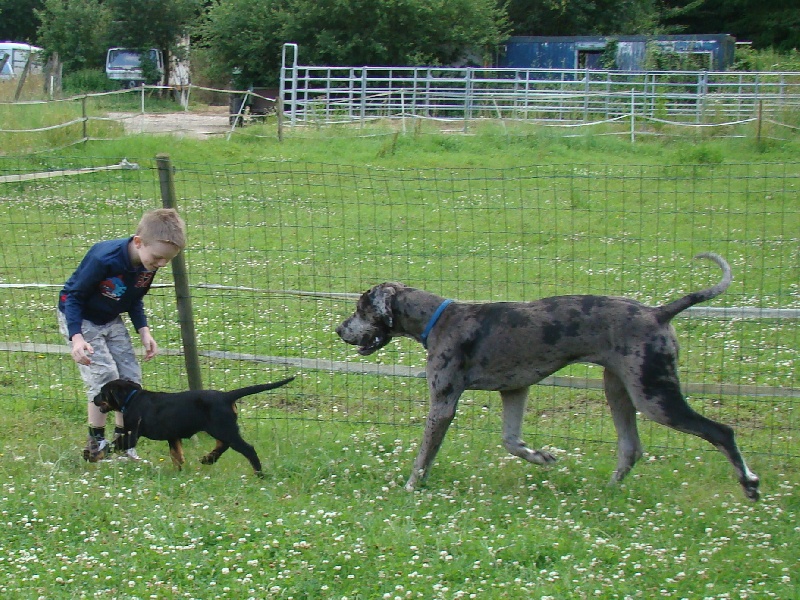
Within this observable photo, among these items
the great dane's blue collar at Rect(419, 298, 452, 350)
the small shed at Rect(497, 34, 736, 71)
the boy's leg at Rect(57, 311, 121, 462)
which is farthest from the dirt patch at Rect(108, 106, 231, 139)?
the great dane's blue collar at Rect(419, 298, 452, 350)

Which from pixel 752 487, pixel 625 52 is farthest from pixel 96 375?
pixel 625 52

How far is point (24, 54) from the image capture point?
134 ft

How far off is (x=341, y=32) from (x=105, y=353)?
3205 centimetres

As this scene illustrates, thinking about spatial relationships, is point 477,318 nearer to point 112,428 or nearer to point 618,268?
point 112,428

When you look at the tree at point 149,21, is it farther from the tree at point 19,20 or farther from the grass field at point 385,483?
the grass field at point 385,483

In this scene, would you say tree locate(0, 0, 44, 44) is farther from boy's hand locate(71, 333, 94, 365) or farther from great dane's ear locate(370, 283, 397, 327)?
great dane's ear locate(370, 283, 397, 327)

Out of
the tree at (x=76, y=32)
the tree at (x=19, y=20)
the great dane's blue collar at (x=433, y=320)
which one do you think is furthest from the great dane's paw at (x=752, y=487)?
the tree at (x=19, y=20)

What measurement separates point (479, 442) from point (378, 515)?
1607mm

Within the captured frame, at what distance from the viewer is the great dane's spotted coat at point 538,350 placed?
553 centimetres

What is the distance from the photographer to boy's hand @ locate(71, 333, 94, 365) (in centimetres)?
572

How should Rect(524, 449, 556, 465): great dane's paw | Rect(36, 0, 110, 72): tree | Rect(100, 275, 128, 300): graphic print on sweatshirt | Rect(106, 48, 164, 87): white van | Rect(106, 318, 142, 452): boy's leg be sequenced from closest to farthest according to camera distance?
Rect(100, 275, 128, 300): graphic print on sweatshirt, Rect(524, 449, 556, 465): great dane's paw, Rect(106, 318, 142, 452): boy's leg, Rect(106, 48, 164, 87): white van, Rect(36, 0, 110, 72): tree

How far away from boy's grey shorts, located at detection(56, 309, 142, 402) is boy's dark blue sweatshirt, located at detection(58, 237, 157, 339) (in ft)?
0.22

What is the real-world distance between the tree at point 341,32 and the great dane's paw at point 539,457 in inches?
1240

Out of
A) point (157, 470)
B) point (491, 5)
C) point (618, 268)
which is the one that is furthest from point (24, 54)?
point (157, 470)
